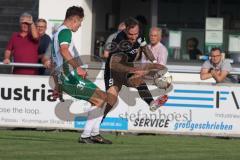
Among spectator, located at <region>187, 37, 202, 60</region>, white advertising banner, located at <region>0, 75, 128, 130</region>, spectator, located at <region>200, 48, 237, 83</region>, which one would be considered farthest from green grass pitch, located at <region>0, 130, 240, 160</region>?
spectator, located at <region>187, 37, 202, 60</region>

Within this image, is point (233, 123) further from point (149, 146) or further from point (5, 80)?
point (5, 80)

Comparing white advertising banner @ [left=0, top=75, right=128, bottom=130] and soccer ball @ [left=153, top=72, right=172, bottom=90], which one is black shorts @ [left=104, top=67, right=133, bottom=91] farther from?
white advertising banner @ [left=0, top=75, right=128, bottom=130]

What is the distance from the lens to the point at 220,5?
69.4 feet

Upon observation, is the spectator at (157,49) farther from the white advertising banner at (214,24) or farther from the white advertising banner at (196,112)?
the white advertising banner at (214,24)

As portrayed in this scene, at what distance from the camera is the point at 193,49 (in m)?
20.9

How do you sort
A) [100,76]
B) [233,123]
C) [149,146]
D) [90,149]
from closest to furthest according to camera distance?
[90,149], [149,146], [233,123], [100,76]

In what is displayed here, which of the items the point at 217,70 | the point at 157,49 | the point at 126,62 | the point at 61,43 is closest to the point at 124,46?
the point at 126,62

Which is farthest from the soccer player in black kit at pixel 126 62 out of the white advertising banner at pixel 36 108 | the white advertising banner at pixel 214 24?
the white advertising banner at pixel 214 24

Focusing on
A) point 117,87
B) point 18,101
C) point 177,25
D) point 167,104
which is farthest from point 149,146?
point 177,25

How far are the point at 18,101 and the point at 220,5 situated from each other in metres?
6.97

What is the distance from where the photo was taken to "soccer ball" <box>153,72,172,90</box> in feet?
49.3

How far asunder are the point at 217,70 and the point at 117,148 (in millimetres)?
4100

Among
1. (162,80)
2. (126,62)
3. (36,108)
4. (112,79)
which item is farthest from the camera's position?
(36,108)

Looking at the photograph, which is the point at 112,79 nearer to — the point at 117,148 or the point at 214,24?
the point at 117,148
